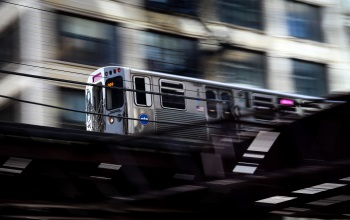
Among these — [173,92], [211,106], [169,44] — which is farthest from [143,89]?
[169,44]

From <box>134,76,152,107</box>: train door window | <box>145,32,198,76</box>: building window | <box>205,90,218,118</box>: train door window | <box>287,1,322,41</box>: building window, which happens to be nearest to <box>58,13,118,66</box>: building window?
<box>145,32,198,76</box>: building window

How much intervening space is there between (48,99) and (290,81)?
1060 centimetres

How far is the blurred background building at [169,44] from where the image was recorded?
19.5 metres

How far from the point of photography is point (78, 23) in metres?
20.4

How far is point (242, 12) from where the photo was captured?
24.3 meters

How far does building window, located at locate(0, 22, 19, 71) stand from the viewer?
1998 centimetres

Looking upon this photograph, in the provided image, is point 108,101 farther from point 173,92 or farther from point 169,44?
point 169,44

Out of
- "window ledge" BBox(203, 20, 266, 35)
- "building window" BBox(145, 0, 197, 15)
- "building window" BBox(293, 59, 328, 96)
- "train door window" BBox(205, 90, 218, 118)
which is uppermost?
"building window" BBox(145, 0, 197, 15)

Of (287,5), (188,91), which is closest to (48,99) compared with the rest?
(188,91)

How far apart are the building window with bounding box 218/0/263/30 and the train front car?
760 centimetres

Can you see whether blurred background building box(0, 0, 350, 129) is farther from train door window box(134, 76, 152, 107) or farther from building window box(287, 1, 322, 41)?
train door window box(134, 76, 152, 107)

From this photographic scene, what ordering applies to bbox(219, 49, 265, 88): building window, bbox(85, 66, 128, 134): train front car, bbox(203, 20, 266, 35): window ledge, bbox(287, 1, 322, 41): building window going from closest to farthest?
1. bbox(85, 66, 128, 134): train front car
2. bbox(219, 49, 265, 88): building window
3. bbox(203, 20, 266, 35): window ledge
4. bbox(287, 1, 322, 41): building window

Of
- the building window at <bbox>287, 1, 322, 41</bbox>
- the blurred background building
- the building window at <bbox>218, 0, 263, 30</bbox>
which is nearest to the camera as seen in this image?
the blurred background building

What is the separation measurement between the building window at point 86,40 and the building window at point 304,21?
8.33m
